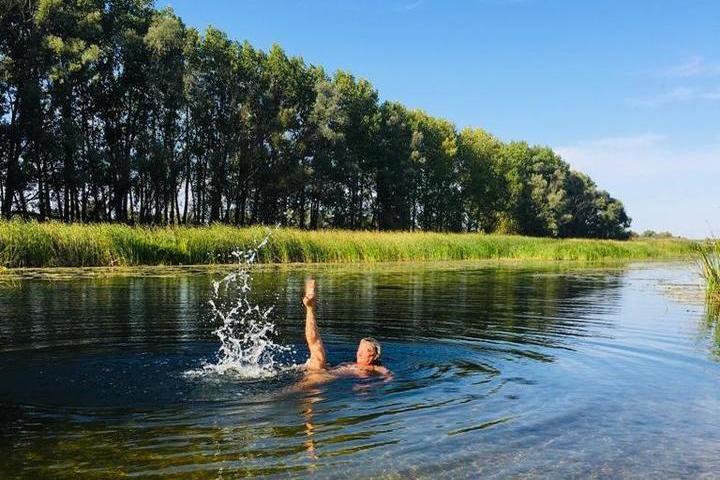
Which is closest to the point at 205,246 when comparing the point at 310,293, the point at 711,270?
the point at 711,270

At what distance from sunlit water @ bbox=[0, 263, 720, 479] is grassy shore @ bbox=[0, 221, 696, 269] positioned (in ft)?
31.3

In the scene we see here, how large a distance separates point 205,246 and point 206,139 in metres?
39.3

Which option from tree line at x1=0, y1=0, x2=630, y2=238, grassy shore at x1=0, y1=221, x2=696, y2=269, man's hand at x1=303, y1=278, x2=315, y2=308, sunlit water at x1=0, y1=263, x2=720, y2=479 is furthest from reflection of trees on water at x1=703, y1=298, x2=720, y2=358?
tree line at x1=0, y1=0, x2=630, y2=238

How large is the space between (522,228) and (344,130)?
→ 1692 inches

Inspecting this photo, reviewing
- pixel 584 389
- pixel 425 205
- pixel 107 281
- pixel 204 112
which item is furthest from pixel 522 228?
pixel 584 389

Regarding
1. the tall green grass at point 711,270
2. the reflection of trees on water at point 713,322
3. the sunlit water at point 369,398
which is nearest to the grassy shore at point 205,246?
the tall green grass at point 711,270

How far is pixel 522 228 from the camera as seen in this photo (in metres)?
108

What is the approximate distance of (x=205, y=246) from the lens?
3092cm

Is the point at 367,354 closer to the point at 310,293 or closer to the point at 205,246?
the point at 310,293

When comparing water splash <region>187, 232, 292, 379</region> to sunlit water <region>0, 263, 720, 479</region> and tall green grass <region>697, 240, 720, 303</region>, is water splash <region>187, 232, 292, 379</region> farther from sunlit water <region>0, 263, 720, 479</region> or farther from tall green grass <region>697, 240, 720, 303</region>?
tall green grass <region>697, 240, 720, 303</region>

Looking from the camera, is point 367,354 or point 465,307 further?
point 465,307

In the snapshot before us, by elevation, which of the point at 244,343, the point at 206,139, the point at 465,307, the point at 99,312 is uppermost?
the point at 206,139

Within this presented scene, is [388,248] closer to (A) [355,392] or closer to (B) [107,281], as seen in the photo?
(B) [107,281]

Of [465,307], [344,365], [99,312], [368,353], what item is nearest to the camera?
[368,353]
